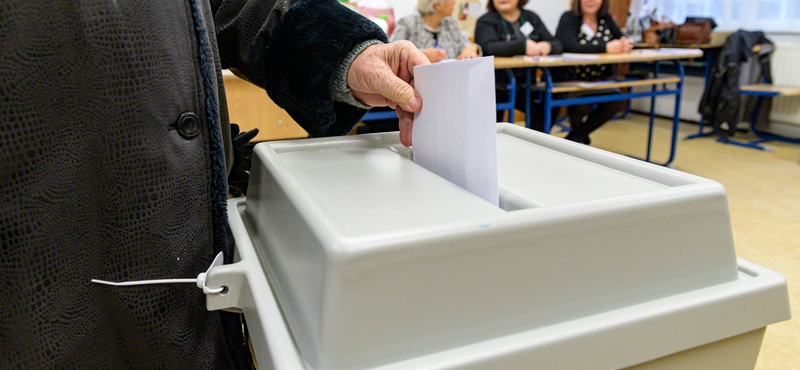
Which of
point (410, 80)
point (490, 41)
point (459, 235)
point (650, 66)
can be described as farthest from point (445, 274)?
point (650, 66)

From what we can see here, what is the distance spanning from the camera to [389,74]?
0.62 m

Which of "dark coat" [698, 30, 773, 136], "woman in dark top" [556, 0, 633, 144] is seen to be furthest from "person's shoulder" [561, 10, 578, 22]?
"dark coat" [698, 30, 773, 136]

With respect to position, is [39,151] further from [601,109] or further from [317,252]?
[601,109]

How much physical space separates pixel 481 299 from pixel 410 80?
0.39m

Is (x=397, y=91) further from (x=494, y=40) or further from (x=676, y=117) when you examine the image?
(x=676, y=117)

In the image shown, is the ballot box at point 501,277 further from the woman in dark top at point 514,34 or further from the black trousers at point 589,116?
the black trousers at point 589,116

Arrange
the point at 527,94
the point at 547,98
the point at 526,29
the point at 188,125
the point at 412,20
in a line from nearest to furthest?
the point at 188,125, the point at 547,98, the point at 527,94, the point at 412,20, the point at 526,29

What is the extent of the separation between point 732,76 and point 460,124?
472 centimetres

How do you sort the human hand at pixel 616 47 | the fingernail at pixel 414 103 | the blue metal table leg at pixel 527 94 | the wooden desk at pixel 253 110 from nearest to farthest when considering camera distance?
1. the fingernail at pixel 414 103
2. the wooden desk at pixel 253 110
3. the blue metal table leg at pixel 527 94
4. the human hand at pixel 616 47

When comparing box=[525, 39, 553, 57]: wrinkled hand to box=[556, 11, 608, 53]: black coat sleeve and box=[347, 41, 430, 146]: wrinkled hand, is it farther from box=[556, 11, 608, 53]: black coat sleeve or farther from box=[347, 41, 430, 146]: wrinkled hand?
box=[347, 41, 430, 146]: wrinkled hand

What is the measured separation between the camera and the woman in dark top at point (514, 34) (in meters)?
3.71

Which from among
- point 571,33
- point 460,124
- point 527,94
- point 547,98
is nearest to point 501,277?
point 460,124

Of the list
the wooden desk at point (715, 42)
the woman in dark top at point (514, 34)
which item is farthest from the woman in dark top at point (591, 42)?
the wooden desk at point (715, 42)

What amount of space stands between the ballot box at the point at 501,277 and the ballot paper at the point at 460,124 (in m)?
0.02
